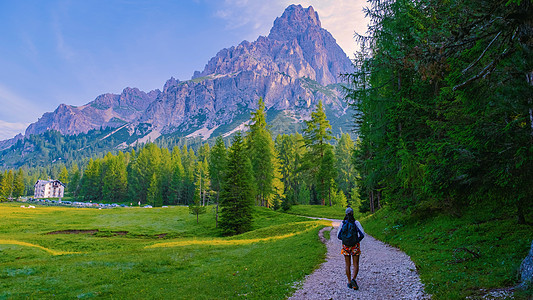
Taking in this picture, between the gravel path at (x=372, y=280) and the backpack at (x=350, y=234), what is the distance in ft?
4.66

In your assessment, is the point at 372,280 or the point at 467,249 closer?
the point at 467,249

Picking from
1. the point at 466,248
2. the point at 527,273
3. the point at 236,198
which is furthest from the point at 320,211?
the point at 527,273

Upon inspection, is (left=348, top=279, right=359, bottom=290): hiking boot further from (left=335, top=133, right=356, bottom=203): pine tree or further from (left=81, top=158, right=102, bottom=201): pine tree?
(left=81, top=158, right=102, bottom=201): pine tree

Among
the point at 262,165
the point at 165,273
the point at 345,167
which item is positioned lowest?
the point at 165,273

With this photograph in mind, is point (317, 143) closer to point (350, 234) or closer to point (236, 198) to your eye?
point (236, 198)

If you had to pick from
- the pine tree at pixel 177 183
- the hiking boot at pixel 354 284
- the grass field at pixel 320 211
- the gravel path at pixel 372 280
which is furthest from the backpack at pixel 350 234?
the pine tree at pixel 177 183

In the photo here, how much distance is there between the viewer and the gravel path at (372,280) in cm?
788

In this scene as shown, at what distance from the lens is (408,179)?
14.6 metres

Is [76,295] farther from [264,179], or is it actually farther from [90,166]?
[90,166]

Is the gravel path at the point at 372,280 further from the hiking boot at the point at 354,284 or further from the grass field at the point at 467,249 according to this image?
the grass field at the point at 467,249

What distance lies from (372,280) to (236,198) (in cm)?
2788

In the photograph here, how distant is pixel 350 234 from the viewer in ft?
29.1

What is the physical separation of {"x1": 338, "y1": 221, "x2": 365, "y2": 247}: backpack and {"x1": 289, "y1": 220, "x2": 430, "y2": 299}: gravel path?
1421mm

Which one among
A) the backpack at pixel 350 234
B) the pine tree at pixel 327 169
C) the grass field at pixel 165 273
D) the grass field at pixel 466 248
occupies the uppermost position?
the pine tree at pixel 327 169
